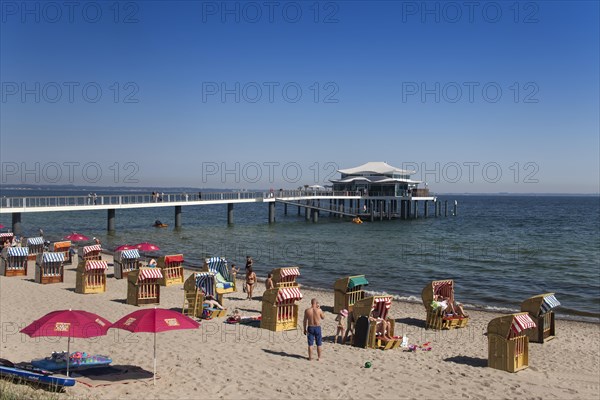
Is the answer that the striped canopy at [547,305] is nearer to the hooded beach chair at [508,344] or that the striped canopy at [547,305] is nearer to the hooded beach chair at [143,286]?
the hooded beach chair at [508,344]

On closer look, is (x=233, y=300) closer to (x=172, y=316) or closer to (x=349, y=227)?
(x=172, y=316)

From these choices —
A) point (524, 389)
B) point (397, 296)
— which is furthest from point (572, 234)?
point (524, 389)

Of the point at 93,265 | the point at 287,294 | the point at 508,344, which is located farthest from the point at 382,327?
the point at 93,265

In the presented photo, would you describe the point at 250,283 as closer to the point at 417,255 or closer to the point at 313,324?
the point at 313,324

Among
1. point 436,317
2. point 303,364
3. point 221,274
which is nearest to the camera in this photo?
point 303,364

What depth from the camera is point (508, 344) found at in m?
11.1

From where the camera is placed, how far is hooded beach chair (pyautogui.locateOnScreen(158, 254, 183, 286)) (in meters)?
20.4

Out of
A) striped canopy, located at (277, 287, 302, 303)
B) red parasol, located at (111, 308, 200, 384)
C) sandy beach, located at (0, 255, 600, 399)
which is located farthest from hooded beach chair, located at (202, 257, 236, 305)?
red parasol, located at (111, 308, 200, 384)

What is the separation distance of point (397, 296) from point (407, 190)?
45.7 m

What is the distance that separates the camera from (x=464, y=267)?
28984mm

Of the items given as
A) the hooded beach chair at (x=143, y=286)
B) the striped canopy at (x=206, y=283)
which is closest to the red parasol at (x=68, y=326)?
the striped canopy at (x=206, y=283)

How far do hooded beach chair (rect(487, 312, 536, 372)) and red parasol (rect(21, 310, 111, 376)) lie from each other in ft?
24.7

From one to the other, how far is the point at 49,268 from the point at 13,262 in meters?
2.56

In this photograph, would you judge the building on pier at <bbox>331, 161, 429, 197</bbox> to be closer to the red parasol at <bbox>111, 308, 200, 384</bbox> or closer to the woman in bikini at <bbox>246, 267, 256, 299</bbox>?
the woman in bikini at <bbox>246, 267, 256, 299</bbox>
